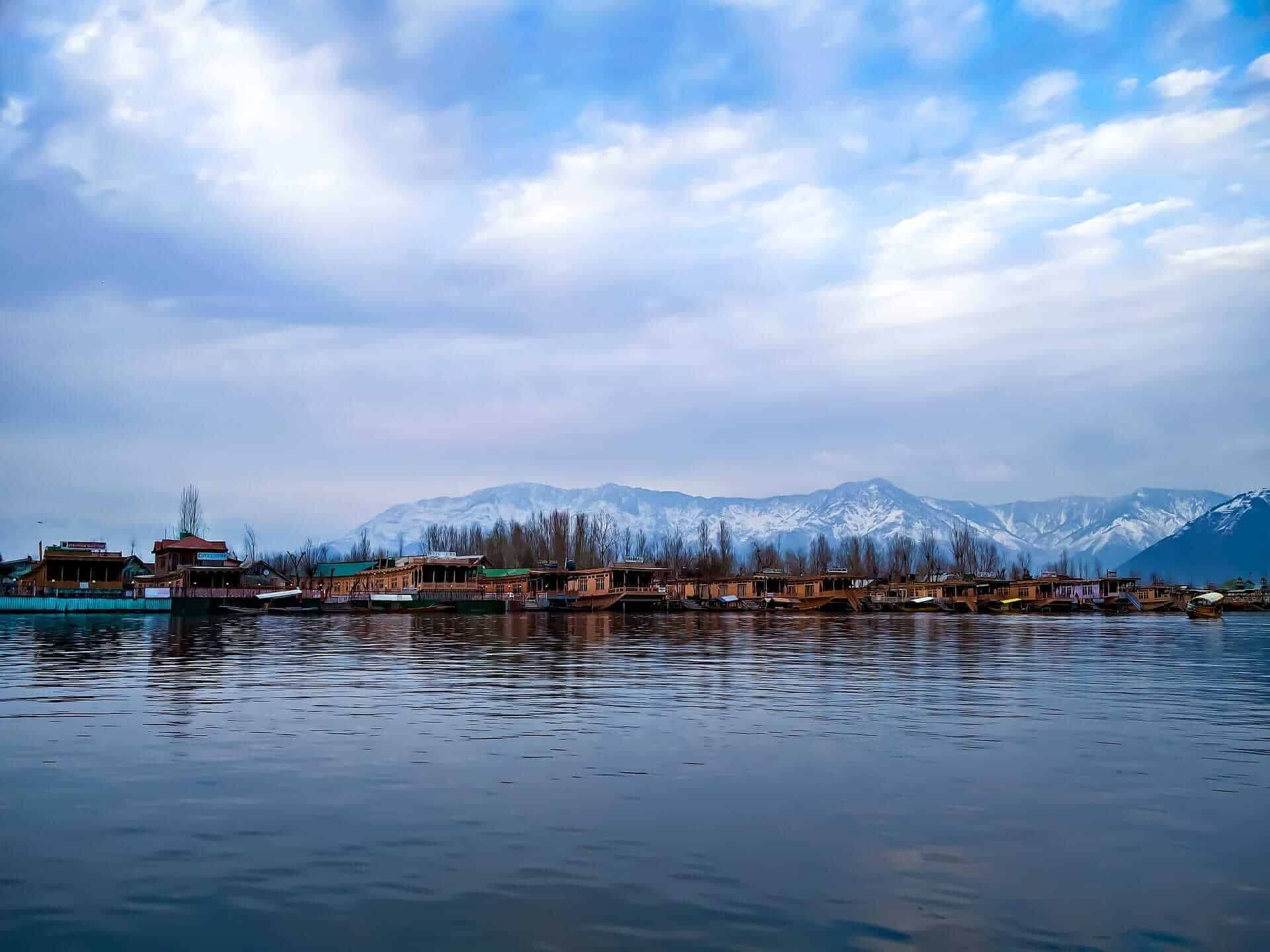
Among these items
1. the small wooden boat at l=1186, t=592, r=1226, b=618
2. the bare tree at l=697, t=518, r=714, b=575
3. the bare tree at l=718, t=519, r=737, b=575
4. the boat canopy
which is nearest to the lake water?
the boat canopy

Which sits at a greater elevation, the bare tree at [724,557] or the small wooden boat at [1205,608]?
the bare tree at [724,557]

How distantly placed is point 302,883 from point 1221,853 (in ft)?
34.9

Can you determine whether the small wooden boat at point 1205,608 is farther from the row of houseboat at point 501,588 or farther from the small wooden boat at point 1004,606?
the small wooden boat at point 1004,606

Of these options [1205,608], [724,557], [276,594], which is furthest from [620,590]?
[724,557]

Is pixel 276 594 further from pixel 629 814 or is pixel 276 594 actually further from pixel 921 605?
pixel 629 814

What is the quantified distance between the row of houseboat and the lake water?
62.2m

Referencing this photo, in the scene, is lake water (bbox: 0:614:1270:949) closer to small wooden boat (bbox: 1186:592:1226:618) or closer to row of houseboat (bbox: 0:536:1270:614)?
row of houseboat (bbox: 0:536:1270:614)

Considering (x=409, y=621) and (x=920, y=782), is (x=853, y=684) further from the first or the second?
(x=409, y=621)

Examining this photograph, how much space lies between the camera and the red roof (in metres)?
100

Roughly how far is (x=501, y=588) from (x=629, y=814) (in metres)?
97.5

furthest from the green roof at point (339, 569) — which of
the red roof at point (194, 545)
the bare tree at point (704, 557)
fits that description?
the bare tree at point (704, 557)

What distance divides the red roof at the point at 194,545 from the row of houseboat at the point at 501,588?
0.44 ft

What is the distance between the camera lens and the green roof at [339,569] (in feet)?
416

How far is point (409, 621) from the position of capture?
77.2m
